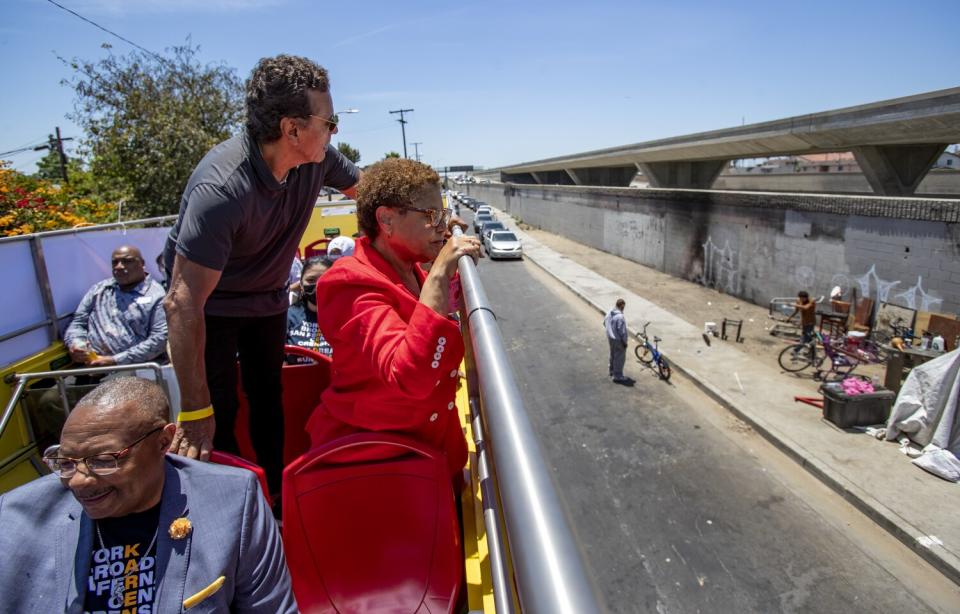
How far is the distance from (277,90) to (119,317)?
353 cm

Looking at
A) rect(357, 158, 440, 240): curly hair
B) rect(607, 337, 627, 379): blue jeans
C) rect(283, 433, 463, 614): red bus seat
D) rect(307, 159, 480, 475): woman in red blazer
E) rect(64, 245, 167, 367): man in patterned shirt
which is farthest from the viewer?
rect(607, 337, 627, 379): blue jeans

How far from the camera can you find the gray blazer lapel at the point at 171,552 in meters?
1.48

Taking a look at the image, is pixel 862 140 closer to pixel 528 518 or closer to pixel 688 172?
pixel 688 172

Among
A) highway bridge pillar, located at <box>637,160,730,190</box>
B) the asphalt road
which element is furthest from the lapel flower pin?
highway bridge pillar, located at <box>637,160,730,190</box>

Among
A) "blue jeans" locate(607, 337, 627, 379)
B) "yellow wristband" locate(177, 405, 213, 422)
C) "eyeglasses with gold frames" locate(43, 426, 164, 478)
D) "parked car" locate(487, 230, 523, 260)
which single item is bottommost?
"blue jeans" locate(607, 337, 627, 379)

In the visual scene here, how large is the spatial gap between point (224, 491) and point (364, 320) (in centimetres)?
68

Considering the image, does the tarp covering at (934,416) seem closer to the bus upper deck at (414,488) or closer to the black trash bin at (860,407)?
the black trash bin at (860,407)

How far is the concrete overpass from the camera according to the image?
14.4m

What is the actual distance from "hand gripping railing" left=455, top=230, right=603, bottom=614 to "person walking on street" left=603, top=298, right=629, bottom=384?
10.1m

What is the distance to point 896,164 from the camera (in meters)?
18.1

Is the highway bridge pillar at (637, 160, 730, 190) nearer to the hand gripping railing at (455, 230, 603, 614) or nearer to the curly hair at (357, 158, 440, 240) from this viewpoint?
the curly hair at (357, 158, 440, 240)

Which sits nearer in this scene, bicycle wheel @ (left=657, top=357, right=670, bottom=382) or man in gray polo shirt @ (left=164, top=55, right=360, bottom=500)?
man in gray polo shirt @ (left=164, top=55, right=360, bottom=500)

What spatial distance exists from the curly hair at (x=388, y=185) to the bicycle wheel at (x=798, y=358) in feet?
38.4

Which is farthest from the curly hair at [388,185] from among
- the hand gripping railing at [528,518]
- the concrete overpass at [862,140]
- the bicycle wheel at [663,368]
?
the concrete overpass at [862,140]
